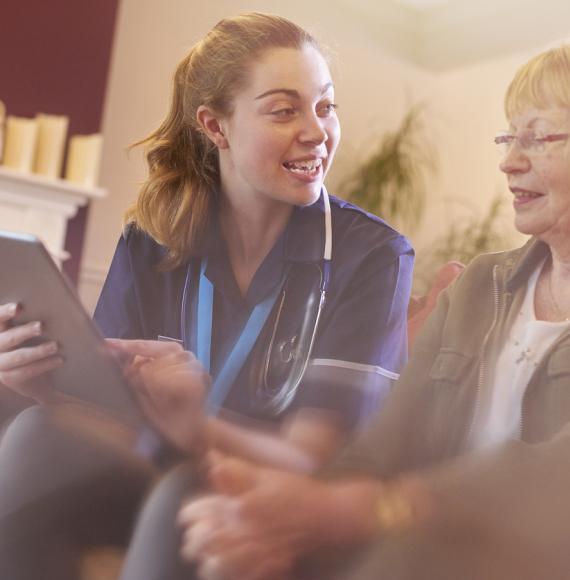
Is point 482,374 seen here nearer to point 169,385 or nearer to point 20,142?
point 169,385

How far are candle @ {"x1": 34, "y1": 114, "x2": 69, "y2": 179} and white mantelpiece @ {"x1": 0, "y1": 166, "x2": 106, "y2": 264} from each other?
1cm

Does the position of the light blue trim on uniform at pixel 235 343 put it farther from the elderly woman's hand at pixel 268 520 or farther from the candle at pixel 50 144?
the candle at pixel 50 144

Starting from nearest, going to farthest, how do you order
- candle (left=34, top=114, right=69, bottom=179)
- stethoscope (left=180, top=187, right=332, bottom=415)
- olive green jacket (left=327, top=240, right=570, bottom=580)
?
olive green jacket (left=327, top=240, right=570, bottom=580), stethoscope (left=180, top=187, right=332, bottom=415), candle (left=34, top=114, right=69, bottom=179)

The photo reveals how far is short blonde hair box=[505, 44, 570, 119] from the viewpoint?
11.1 inches

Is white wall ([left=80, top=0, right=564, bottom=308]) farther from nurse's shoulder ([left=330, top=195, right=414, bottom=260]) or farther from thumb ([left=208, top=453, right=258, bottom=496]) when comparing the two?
thumb ([left=208, top=453, right=258, bottom=496])

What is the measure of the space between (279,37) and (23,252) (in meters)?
0.14

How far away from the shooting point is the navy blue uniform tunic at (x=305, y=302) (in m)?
0.34

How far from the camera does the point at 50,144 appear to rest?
1.73ft

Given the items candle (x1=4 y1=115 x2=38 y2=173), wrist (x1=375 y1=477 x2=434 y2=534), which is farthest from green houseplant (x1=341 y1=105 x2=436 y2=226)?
candle (x1=4 y1=115 x2=38 y2=173)

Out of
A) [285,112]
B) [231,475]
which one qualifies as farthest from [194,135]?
[231,475]

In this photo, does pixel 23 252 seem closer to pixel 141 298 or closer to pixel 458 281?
pixel 141 298

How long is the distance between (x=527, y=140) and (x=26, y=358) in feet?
0.77

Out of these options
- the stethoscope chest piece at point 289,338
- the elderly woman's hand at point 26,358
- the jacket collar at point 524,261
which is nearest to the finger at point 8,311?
the elderly woman's hand at point 26,358

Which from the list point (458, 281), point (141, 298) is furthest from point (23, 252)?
point (458, 281)
